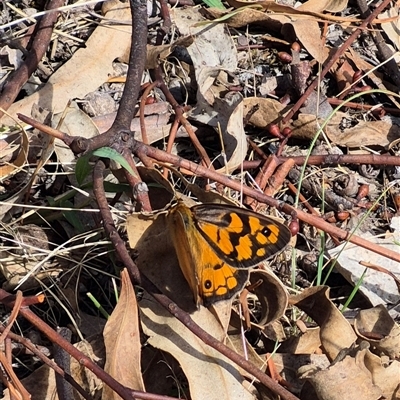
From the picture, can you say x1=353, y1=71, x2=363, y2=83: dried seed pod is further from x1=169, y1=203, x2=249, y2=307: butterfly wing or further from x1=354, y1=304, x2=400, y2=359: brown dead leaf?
x1=169, y1=203, x2=249, y2=307: butterfly wing

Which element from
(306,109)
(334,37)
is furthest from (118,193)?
(334,37)

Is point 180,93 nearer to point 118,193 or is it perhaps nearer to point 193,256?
point 118,193

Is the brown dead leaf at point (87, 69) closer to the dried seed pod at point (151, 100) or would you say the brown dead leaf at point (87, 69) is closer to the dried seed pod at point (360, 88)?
the dried seed pod at point (151, 100)

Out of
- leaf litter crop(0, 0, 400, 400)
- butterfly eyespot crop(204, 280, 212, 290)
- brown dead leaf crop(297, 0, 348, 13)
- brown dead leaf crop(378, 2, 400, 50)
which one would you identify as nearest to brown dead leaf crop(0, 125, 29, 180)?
leaf litter crop(0, 0, 400, 400)

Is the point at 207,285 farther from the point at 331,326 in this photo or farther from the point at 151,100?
the point at 151,100

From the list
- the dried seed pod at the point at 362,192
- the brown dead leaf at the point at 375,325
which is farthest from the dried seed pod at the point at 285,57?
the brown dead leaf at the point at 375,325
